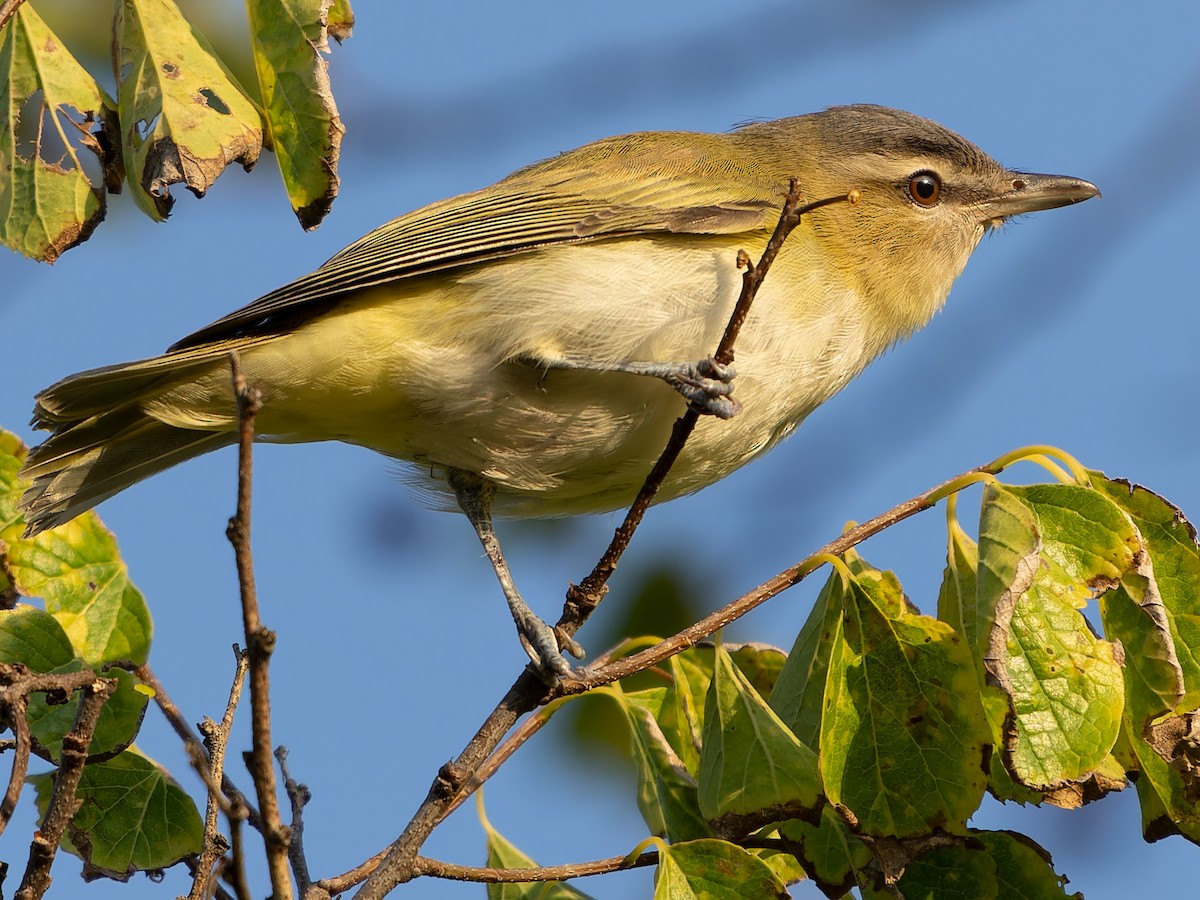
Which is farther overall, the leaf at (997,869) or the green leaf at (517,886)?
A: the green leaf at (517,886)

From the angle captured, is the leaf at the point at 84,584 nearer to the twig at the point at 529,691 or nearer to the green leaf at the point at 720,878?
the twig at the point at 529,691

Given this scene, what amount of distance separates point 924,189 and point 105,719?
10.4 ft

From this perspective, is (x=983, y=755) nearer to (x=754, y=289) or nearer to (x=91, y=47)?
(x=754, y=289)

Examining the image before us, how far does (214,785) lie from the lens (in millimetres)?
2092

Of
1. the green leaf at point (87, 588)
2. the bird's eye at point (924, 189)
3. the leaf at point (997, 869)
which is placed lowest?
the leaf at point (997, 869)

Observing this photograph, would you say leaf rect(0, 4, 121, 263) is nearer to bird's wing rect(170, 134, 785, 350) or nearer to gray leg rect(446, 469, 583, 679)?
bird's wing rect(170, 134, 785, 350)

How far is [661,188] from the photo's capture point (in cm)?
388

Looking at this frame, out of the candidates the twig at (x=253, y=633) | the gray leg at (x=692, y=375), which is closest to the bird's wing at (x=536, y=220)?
the gray leg at (x=692, y=375)

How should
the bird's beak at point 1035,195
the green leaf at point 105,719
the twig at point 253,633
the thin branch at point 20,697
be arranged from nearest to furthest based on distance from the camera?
1. the twig at point 253,633
2. the thin branch at point 20,697
3. the green leaf at point 105,719
4. the bird's beak at point 1035,195

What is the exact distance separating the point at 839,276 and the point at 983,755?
1839 mm

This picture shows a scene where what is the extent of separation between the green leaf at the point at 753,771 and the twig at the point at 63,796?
112cm

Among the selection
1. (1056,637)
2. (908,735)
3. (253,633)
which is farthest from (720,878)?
(253,633)

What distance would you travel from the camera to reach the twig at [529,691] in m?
2.29

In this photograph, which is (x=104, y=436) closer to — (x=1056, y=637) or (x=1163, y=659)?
(x=1056, y=637)
